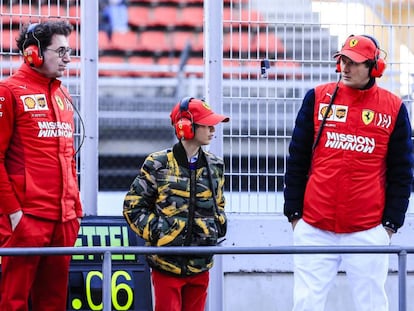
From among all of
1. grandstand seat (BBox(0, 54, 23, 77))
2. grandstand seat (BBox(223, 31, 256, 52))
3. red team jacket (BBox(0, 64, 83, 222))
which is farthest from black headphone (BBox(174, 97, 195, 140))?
grandstand seat (BBox(0, 54, 23, 77))

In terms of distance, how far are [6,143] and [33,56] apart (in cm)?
41

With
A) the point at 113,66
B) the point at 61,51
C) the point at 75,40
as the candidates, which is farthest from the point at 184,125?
the point at 113,66

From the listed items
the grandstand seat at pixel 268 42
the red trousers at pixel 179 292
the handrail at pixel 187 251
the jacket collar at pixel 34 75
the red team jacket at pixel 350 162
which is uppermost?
the grandstand seat at pixel 268 42

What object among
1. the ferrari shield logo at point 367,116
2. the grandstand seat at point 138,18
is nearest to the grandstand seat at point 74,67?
the ferrari shield logo at point 367,116

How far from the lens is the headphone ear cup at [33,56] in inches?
186

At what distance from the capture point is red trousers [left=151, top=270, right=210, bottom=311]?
470 cm

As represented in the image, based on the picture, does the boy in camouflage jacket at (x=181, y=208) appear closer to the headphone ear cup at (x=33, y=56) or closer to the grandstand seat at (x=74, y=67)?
the headphone ear cup at (x=33, y=56)

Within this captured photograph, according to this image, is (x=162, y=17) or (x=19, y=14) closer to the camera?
(x=19, y=14)

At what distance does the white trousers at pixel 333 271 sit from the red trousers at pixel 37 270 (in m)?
1.05

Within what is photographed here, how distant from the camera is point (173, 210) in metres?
4.73

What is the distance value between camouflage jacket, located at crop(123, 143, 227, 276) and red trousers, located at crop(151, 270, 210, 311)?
48 millimetres

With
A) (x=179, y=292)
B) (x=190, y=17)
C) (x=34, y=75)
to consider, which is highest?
(x=190, y=17)

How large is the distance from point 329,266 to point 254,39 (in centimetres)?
183

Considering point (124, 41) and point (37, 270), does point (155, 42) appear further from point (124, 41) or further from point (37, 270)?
point (37, 270)
